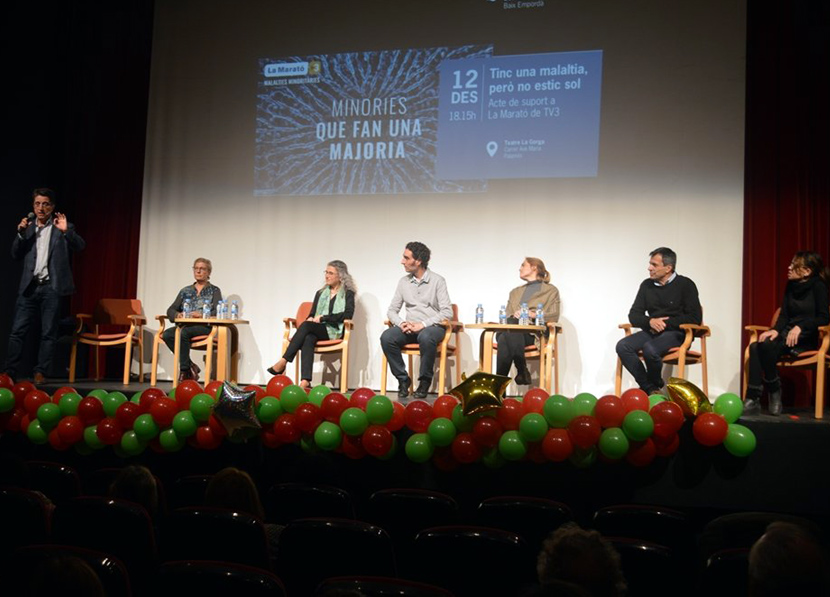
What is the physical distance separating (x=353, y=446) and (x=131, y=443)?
1.15 metres

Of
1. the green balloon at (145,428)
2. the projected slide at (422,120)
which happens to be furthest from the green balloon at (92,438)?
the projected slide at (422,120)

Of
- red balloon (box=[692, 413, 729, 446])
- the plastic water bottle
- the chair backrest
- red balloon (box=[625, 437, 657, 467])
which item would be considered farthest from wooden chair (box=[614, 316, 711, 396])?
the chair backrest

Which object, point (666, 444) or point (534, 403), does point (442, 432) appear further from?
point (666, 444)

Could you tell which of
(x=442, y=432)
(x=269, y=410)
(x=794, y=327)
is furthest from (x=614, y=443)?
(x=794, y=327)

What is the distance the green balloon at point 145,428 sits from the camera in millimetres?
3879

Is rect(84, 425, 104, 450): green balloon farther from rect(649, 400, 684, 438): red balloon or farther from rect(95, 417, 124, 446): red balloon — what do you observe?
rect(649, 400, 684, 438): red balloon

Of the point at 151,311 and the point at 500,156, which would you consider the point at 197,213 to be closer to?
the point at 151,311

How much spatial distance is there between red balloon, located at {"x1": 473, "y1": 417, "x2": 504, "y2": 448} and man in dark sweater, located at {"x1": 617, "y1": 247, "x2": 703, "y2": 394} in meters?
1.77

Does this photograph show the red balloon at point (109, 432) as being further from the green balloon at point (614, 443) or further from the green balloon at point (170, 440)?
the green balloon at point (614, 443)

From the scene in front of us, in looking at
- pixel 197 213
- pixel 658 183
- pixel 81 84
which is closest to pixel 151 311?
pixel 197 213

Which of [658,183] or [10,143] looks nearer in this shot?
[658,183]

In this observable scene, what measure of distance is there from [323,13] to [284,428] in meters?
4.04

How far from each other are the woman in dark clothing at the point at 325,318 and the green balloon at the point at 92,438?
148 centimetres

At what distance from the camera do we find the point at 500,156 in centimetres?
598
